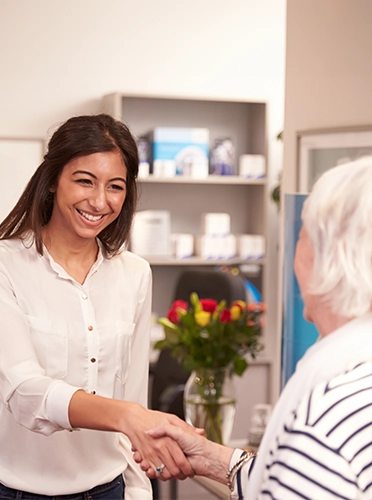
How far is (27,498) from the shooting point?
1.86 metres

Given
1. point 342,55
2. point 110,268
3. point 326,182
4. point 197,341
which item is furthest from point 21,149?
point 326,182

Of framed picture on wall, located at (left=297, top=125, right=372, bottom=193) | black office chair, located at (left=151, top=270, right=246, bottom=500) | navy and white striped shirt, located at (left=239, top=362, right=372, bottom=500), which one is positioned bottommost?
black office chair, located at (left=151, top=270, right=246, bottom=500)

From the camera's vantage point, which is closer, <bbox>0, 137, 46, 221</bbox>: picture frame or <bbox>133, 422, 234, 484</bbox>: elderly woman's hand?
<bbox>133, 422, 234, 484</bbox>: elderly woman's hand

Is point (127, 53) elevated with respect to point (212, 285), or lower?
elevated

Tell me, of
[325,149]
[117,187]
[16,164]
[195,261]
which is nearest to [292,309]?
[325,149]

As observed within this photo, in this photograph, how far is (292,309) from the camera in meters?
2.68

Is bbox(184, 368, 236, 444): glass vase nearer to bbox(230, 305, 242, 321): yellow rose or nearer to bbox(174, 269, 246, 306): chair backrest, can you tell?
bbox(230, 305, 242, 321): yellow rose

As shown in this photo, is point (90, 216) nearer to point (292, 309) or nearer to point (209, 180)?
point (292, 309)

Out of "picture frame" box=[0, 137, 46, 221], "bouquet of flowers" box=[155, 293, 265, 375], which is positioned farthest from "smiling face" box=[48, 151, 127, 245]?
"picture frame" box=[0, 137, 46, 221]

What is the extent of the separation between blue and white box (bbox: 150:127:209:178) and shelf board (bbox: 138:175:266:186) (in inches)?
2.0

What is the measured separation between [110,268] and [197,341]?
40.0 inches

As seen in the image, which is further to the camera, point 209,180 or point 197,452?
point 209,180

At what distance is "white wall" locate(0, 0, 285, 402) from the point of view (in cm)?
517

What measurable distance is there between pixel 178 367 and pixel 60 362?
2.62 meters
